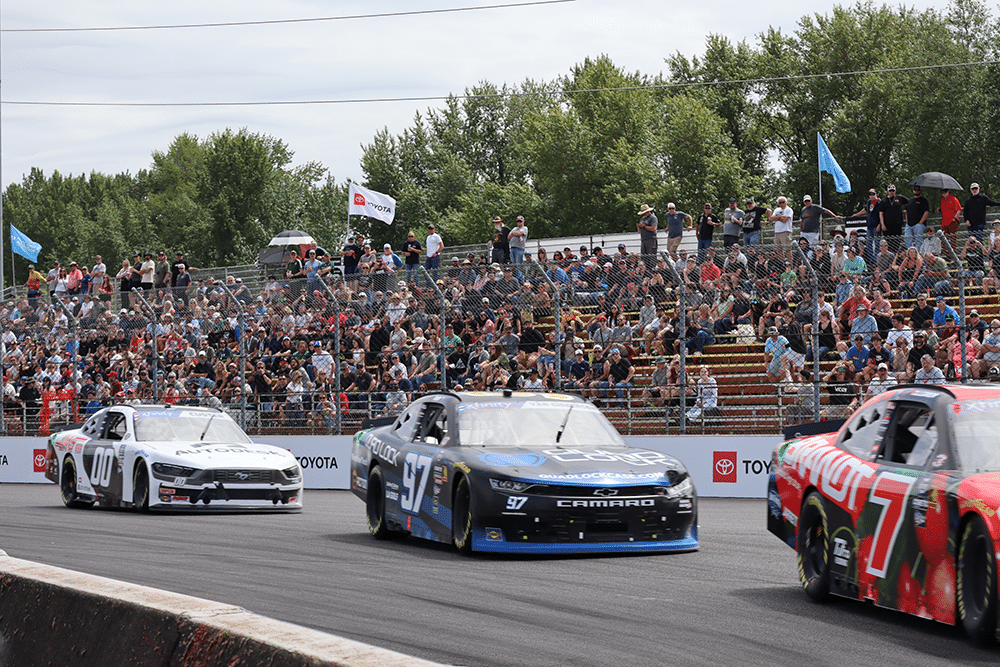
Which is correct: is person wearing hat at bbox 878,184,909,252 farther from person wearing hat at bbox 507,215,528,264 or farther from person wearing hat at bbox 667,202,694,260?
person wearing hat at bbox 507,215,528,264

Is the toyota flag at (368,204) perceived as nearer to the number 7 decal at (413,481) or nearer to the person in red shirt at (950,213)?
the person in red shirt at (950,213)

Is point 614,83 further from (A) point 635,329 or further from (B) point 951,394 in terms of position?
(B) point 951,394

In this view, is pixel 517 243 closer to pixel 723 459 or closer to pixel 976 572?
pixel 723 459

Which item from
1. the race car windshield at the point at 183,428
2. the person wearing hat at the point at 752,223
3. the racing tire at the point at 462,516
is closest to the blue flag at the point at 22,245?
the person wearing hat at the point at 752,223

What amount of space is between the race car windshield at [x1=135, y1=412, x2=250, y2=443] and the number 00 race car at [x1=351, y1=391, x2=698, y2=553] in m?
5.65

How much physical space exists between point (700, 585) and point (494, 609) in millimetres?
1802

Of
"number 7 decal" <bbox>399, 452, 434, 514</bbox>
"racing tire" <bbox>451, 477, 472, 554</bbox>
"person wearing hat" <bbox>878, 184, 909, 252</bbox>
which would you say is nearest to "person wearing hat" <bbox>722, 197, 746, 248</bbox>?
"person wearing hat" <bbox>878, 184, 909, 252</bbox>

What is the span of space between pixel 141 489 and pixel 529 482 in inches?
309

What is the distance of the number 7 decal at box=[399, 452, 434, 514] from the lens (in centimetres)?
1266

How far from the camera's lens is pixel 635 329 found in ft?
67.7

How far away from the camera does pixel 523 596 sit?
9.12 m

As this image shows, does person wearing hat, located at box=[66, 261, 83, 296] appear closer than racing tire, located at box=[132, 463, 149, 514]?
No

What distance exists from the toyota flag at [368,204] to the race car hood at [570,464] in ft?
78.2

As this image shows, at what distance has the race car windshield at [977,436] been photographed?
284 inches
